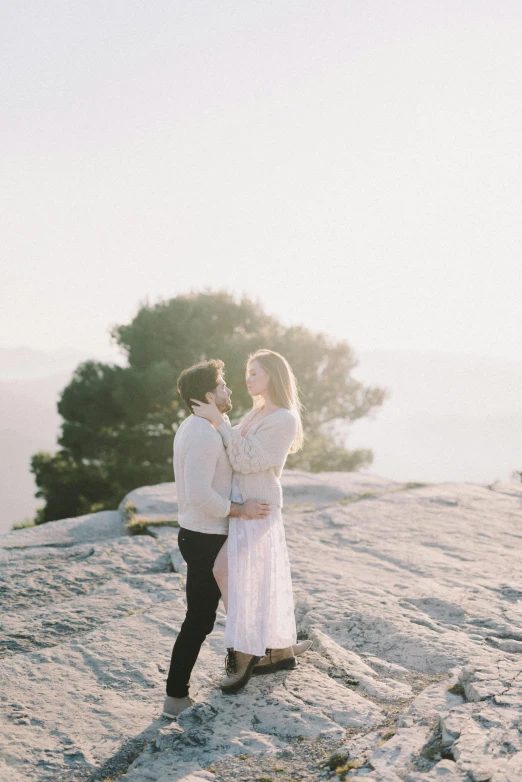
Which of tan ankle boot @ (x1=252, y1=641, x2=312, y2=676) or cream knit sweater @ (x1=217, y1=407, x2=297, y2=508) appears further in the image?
tan ankle boot @ (x1=252, y1=641, x2=312, y2=676)

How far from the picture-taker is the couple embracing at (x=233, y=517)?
353 centimetres

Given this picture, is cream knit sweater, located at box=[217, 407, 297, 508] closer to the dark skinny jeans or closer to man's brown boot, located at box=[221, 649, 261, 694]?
the dark skinny jeans

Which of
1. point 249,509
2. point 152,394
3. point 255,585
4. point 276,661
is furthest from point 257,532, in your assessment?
point 152,394

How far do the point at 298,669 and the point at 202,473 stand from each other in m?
1.60

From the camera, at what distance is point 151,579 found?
6.04 m

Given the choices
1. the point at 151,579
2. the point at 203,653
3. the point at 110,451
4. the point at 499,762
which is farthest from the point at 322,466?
the point at 499,762

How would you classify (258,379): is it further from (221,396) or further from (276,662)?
(276,662)

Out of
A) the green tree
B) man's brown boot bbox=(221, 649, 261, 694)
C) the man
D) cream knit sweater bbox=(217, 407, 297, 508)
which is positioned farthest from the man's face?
the green tree

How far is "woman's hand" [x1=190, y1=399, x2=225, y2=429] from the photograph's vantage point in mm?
3537

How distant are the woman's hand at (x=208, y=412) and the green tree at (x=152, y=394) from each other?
44.5 ft

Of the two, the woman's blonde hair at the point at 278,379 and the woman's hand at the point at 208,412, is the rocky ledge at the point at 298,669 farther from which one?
the woman's blonde hair at the point at 278,379

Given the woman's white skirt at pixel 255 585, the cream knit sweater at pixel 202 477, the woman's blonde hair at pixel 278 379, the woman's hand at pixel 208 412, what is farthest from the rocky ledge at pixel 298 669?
the woman's blonde hair at pixel 278 379

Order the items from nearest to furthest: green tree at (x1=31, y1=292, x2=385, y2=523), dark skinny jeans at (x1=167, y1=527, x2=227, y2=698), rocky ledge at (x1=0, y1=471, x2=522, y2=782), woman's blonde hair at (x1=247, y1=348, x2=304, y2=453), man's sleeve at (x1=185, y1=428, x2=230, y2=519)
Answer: rocky ledge at (x1=0, y1=471, x2=522, y2=782) < man's sleeve at (x1=185, y1=428, x2=230, y2=519) < dark skinny jeans at (x1=167, y1=527, x2=227, y2=698) < woman's blonde hair at (x1=247, y1=348, x2=304, y2=453) < green tree at (x1=31, y1=292, x2=385, y2=523)

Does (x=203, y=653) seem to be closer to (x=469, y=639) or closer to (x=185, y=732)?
(x=185, y=732)
